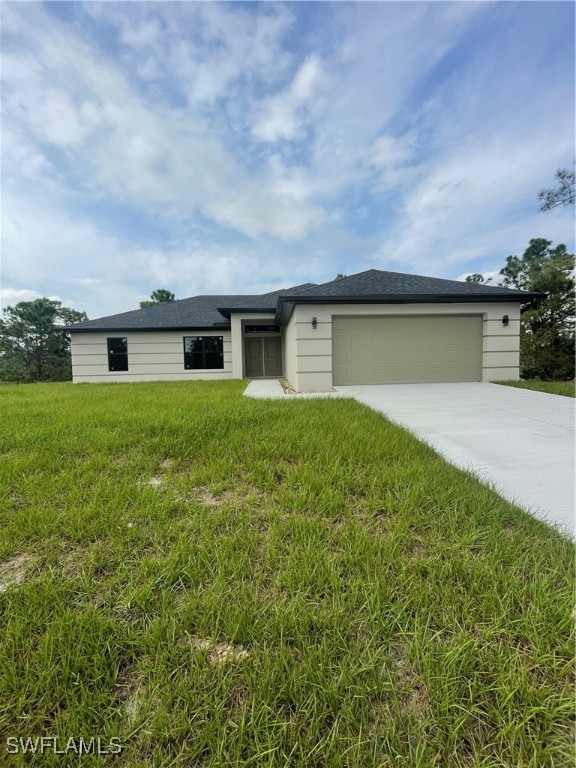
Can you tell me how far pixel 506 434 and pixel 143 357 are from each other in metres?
14.1

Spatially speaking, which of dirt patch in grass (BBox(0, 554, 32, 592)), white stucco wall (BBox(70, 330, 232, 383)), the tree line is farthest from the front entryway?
dirt patch in grass (BBox(0, 554, 32, 592))

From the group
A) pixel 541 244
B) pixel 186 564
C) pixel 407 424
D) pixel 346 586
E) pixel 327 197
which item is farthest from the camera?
pixel 541 244

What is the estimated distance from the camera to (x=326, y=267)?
22.3 meters

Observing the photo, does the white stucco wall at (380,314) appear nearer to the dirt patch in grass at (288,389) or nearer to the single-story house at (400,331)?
the single-story house at (400,331)

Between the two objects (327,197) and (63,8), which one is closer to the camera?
(63,8)

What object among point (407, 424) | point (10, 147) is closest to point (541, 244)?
point (407, 424)

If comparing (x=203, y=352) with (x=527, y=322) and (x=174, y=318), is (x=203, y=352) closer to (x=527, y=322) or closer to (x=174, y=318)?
(x=174, y=318)

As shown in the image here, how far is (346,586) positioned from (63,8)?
11.6 metres

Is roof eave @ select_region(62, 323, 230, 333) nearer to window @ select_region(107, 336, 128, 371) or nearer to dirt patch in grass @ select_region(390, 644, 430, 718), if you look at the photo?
window @ select_region(107, 336, 128, 371)

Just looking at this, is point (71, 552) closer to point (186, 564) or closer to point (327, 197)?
point (186, 564)

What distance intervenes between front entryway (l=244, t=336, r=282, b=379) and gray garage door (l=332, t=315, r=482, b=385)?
6335 millimetres

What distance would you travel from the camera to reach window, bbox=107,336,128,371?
14406 millimetres

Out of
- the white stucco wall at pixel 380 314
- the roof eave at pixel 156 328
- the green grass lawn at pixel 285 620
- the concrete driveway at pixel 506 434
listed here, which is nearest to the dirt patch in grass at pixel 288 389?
the white stucco wall at pixel 380 314

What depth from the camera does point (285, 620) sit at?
1522mm
